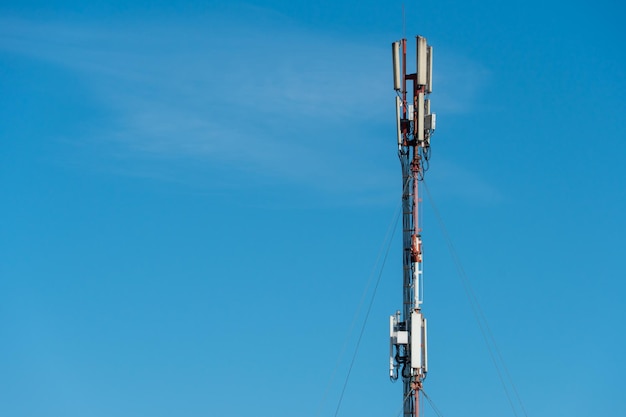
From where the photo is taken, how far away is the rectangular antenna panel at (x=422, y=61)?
99188mm

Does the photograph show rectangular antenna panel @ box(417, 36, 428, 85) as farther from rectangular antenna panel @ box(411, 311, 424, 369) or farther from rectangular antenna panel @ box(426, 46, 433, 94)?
rectangular antenna panel @ box(411, 311, 424, 369)

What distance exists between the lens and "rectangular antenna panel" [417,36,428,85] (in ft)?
325

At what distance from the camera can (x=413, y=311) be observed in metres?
97.4

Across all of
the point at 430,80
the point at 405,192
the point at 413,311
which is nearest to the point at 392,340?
the point at 413,311

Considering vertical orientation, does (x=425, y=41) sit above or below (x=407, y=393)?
above

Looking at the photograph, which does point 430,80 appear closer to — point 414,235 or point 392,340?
point 414,235

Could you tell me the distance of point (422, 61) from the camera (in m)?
99.9

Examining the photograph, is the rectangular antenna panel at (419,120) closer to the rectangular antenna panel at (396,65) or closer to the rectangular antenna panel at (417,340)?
the rectangular antenna panel at (396,65)

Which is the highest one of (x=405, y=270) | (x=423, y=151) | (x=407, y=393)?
(x=423, y=151)

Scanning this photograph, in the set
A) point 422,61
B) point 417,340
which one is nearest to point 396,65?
point 422,61

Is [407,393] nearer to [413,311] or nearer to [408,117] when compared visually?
[413,311]

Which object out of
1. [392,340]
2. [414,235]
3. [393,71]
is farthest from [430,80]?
[392,340]

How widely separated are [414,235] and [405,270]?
82.8 inches

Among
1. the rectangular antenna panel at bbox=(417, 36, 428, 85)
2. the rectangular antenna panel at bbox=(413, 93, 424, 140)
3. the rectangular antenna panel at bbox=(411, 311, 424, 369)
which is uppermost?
the rectangular antenna panel at bbox=(417, 36, 428, 85)
